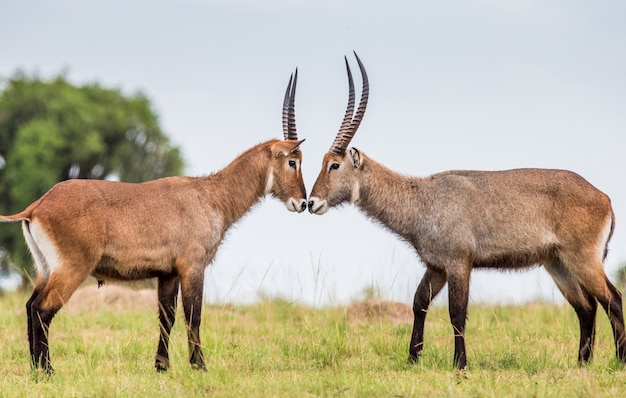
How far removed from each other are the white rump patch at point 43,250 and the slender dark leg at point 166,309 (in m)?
1.20

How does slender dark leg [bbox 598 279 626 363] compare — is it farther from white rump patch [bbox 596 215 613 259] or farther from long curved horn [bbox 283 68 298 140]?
long curved horn [bbox 283 68 298 140]

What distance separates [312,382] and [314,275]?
3007mm

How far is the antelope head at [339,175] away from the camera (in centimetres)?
1002

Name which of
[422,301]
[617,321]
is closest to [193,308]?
[422,301]

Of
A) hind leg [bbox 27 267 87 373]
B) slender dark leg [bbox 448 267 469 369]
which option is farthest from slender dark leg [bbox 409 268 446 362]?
hind leg [bbox 27 267 87 373]

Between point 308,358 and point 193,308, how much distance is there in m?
1.62

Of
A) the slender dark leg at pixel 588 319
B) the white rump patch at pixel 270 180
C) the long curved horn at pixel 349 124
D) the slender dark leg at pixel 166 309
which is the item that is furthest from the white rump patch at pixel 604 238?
the slender dark leg at pixel 166 309

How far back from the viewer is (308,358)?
9.75 metres

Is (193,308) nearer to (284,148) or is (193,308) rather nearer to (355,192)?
(284,148)

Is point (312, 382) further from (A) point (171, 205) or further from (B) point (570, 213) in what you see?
(B) point (570, 213)

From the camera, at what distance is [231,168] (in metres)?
9.95

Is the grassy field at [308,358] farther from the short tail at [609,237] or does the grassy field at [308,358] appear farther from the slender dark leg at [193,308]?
the short tail at [609,237]

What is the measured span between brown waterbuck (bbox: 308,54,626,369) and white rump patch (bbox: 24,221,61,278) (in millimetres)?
3753

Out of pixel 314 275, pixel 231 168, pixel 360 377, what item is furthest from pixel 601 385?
pixel 231 168
